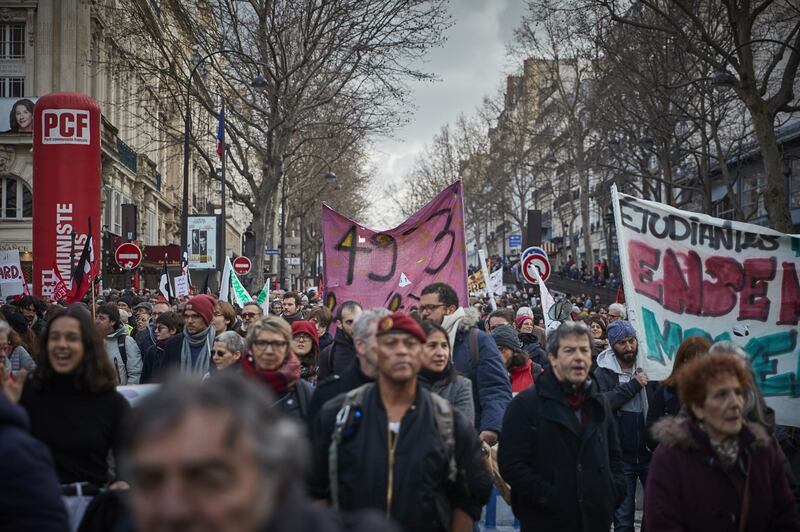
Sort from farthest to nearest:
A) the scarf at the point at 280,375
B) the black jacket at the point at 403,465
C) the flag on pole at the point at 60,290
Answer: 1. the flag on pole at the point at 60,290
2. the scarf at the point at 280,375
3. the black jacket at the point at 403,465

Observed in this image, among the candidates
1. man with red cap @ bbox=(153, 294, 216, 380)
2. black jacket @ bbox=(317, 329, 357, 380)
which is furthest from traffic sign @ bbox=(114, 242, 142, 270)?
black jacket @ bbox=(317, 329, 357, 380)

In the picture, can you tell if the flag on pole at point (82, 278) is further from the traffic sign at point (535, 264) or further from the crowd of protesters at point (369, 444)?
the crowd of protesters at point (369, 444)

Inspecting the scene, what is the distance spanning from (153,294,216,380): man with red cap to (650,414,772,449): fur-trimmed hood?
467cm

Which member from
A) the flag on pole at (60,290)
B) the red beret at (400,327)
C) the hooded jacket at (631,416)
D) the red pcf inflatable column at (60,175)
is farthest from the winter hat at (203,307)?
the red pcf inflatable column at (60,175)

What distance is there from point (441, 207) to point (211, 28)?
61.2ft

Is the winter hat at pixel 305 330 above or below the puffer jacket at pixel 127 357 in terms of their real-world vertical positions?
above

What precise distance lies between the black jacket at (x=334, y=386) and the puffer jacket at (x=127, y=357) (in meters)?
4.97

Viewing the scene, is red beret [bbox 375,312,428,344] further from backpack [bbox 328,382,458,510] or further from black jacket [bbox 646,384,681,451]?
black jacket [bbox 646,384,681,451]

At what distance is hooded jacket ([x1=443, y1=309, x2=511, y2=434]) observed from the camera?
21.1 feet

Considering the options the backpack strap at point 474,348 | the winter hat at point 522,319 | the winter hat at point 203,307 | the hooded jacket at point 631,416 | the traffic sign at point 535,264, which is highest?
the traffic sign at point 535,264

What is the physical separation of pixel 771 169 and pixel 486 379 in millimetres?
12646

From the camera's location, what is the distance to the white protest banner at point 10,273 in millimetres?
18953

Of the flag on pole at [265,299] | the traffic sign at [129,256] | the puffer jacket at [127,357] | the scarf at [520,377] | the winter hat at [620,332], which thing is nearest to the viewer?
the winter hat at [620,332]

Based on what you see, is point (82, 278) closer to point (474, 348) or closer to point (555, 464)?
point (474, 348)
